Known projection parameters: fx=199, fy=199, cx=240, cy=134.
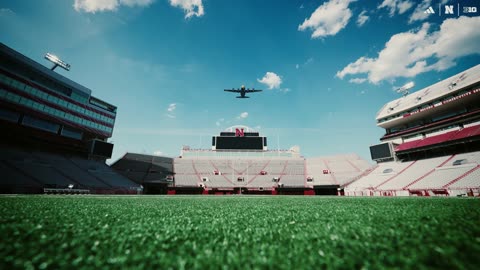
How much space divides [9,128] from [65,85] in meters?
12.2

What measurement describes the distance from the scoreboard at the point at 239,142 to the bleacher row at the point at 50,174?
21737 mm

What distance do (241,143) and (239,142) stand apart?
1.76 ft

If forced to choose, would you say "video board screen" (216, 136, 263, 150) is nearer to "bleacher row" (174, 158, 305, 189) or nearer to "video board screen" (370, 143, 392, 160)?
"bleacher row" (174, 158, 305, 189)

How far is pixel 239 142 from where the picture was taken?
157 ft

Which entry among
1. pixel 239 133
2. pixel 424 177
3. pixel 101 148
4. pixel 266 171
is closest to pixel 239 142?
pixel 239 133

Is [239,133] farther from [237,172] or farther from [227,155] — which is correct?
[237,172]

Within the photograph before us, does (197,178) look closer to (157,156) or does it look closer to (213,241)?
(157,156)

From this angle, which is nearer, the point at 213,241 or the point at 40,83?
the point at 213,241

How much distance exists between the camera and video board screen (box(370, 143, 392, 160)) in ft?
112

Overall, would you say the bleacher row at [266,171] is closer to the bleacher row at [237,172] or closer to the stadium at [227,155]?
the bleacher row at [237,172]

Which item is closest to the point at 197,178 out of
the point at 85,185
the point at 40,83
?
the point at 85,185

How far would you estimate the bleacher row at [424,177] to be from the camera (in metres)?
20.0

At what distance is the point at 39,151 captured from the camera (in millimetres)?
28812

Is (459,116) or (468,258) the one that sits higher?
(459,116)
